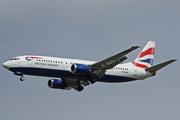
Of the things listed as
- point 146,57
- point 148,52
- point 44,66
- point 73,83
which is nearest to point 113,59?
point 44,66

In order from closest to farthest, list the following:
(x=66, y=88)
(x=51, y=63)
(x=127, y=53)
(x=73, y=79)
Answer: (x=127, y=53) → (x=51, y=63) → (x=73, y=79) → (x=66, y=88)

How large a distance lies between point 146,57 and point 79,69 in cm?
1523

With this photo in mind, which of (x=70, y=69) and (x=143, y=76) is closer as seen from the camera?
(x=70, y=69)

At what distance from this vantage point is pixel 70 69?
51938mm

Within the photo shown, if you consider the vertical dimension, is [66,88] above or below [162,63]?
below

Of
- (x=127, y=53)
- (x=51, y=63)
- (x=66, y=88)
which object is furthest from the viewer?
(x=66, y=88)

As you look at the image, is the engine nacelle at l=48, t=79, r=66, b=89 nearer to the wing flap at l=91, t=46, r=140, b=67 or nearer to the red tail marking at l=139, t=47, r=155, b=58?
the wing flap at l=91, t=46, r=140, b=67

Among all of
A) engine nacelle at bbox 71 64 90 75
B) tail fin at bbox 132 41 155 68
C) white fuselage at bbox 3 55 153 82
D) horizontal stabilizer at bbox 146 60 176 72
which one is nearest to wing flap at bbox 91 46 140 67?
engine nacelle at bbox 71 64 90 75

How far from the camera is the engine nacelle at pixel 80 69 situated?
50688 mm

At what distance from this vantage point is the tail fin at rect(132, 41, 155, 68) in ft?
195

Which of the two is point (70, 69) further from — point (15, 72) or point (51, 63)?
point (15, 72)

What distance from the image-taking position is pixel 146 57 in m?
60.9

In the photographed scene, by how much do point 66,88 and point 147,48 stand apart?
15.8 metres

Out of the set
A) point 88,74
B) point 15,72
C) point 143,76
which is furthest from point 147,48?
point 15,72
